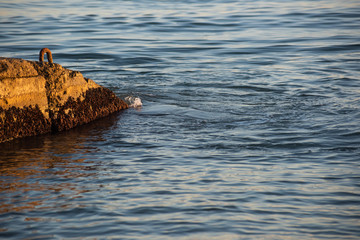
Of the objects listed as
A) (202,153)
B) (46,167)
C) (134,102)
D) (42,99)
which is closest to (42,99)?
(42,99)

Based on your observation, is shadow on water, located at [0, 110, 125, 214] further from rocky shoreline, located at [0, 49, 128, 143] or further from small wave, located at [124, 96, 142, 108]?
small wave, located at [124, 96, 142, 108]

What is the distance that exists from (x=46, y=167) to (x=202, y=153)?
163 cm

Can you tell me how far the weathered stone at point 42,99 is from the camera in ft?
20.0

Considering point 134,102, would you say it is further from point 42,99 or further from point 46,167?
point 46,167

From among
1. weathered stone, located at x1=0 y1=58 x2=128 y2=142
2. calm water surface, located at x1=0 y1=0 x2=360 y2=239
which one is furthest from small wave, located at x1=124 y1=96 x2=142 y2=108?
weathered stone, located at x1=0 y1=58 x2=128 y2=142

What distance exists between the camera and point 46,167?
5.25 metres

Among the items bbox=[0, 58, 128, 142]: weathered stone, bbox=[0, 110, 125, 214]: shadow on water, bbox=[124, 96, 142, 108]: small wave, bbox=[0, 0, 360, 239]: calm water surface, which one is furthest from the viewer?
bbox=[124, 96, 142, 108]: small wave

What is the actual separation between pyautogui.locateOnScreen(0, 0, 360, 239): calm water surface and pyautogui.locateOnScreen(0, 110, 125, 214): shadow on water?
1 cm

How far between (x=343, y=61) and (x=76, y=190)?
8752 mm

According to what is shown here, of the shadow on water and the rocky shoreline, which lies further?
the rocky shoreline

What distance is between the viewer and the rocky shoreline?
610 cm

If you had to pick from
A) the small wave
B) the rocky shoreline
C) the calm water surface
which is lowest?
the calm water surface

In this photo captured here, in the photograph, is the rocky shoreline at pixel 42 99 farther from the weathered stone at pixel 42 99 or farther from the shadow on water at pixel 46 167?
the shadow on water at pixel 46 167

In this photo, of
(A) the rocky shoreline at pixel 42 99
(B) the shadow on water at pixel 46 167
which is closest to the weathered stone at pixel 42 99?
(A) the rocky shoreline at pixel 42 99
